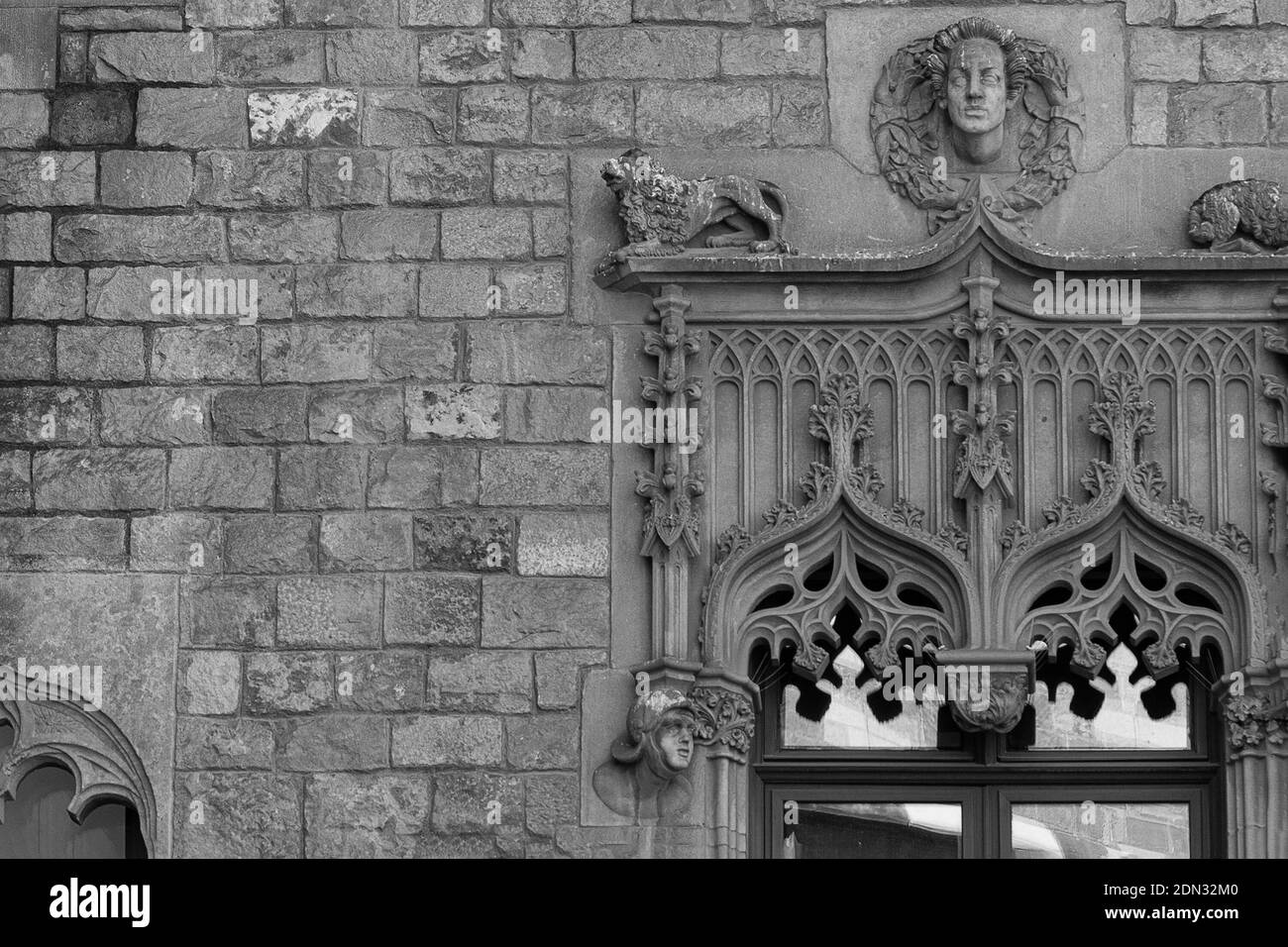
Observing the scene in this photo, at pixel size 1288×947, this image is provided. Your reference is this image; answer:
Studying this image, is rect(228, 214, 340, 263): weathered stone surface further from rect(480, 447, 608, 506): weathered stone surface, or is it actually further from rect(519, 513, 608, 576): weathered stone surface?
rect(519, 513, 608, 576): weathered stone surface

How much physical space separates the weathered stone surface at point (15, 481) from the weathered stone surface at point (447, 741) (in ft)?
6.57

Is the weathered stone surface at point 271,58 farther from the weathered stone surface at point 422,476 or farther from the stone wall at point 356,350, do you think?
the weathered stone surface at point 422,476

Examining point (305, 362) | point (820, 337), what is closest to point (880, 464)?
point (820, 337)

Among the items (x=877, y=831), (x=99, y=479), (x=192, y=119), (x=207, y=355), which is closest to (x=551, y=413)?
(x=207, y=355)

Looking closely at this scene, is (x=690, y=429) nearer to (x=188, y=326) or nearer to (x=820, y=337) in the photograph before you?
(x=820, y=337)

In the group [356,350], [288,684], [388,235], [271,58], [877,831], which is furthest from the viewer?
[271,58]

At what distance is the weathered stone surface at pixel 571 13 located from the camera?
1376cm

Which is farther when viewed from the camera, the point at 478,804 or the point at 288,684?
the point at 288,684

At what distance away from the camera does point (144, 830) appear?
1315cm

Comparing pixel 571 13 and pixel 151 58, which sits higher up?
pixel 571 13

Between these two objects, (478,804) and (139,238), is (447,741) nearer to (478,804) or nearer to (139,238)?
(478,804)

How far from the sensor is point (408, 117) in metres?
13.8

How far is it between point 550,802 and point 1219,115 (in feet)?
14.3

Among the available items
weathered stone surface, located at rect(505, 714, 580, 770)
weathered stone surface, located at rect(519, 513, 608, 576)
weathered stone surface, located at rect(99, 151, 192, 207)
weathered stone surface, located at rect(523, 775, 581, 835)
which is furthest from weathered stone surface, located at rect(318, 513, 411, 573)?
weathered stone surface, located at rect(99, 151, 192, 207)
